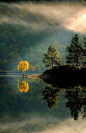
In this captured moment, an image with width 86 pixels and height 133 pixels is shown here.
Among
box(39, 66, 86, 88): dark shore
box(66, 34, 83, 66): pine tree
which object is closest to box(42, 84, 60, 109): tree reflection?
box(39, 66, 86, 88): dark shore

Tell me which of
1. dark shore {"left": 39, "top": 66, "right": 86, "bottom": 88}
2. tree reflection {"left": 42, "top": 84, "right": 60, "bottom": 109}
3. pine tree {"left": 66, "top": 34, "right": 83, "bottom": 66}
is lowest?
tree reflection {"left": 42, "top": 84, "right": 60, "bottom": 109}

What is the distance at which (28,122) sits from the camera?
1415 cm

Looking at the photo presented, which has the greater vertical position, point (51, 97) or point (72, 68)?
point (72, 68)

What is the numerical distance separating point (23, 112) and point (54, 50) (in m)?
78.5

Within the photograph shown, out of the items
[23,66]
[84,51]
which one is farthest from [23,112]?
[23,66]

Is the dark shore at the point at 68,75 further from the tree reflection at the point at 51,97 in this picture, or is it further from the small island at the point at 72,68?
the tree reflection at the point at 51,97

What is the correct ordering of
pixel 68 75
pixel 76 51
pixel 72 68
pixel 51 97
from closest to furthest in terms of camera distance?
pixel 51 97 → pixel 68 75 → pixel 72 68 → pixel 76 51

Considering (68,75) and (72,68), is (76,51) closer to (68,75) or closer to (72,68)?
(72,68)

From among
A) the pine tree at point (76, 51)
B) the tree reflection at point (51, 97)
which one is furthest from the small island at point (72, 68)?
the tree reflection at point (51, 97)

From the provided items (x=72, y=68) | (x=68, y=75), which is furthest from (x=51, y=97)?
(x=72, y=68)

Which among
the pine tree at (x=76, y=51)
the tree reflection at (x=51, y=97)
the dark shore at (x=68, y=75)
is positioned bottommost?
the tree reflection at (x=51, y=97)

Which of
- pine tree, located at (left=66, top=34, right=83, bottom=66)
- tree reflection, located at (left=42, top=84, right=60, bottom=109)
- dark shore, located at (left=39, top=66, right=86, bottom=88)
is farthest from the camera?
pine tree, located at (left=66, top=34, right=83, bottom=66)

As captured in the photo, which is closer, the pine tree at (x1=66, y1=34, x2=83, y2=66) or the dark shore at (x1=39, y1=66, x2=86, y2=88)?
the dark shore at (x1=39, y1=66, x2=86, y2=88)

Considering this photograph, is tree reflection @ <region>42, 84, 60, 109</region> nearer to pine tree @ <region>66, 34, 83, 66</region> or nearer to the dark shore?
the dark shore
